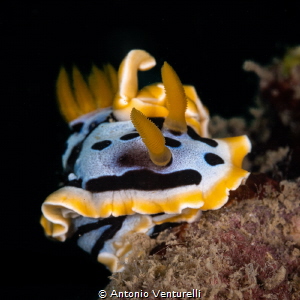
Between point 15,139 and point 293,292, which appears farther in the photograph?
point 15,139

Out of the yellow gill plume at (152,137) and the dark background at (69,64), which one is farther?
the dark background at (69,64)

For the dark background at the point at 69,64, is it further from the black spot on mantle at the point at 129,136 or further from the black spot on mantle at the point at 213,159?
the black spot on mantle at the point at 213,159

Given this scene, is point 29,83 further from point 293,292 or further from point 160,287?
point 293,292

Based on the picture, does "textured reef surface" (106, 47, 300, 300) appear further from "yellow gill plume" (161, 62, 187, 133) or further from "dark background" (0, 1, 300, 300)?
"dark background" (0, 1, 300, 300)

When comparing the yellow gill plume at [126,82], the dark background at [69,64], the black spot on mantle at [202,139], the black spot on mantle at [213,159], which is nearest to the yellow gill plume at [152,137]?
the black spot on mantle at [213,159]

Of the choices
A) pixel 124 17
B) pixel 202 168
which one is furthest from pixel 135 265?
pixel 124 17

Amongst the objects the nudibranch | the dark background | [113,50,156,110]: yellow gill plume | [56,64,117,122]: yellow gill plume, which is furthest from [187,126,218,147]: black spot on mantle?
the dark background

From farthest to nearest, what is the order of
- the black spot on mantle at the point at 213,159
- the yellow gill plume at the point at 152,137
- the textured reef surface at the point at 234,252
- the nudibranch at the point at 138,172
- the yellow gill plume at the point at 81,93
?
the yellow gill plume at the point at 81,93 → the black spot on mantle at the point at 213,159 → the nudibranch at the point at 138,172 → the yellow gill plume at the point at 152,137 → the textured reef surface at the point at 234,252
